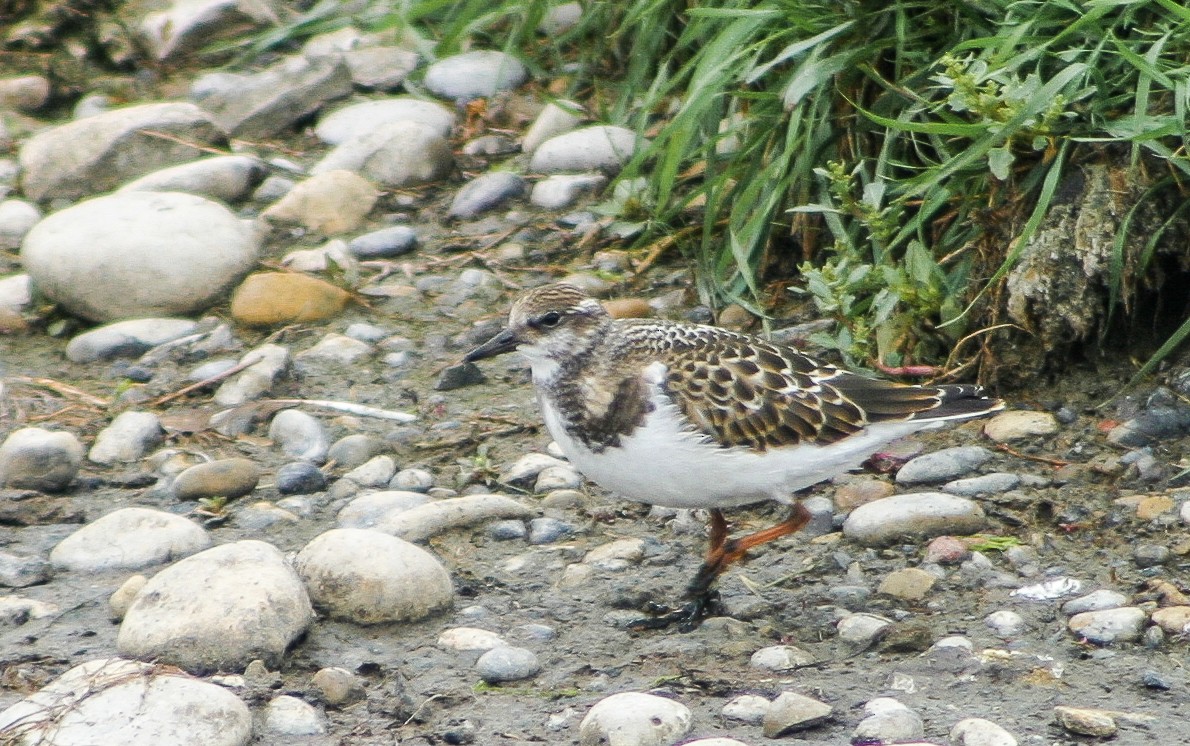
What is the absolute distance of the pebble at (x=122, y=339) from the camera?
6.46 metres

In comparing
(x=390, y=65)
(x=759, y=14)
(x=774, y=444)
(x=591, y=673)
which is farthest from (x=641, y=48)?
(x=591, y=673)

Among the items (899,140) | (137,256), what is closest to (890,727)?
(899,140)

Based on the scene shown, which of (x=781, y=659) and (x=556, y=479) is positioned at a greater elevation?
(x=781, y=659)

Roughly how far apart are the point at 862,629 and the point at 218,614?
69.6 inches

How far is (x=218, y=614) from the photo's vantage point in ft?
13.3

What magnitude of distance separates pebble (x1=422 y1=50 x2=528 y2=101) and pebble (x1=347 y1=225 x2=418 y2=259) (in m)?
1.37

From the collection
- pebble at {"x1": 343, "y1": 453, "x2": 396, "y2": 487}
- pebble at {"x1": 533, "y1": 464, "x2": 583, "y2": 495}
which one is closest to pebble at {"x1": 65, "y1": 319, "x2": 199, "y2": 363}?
pebble at {"x1": 343, "y1": 453, "x2": 396, "y2": 487}

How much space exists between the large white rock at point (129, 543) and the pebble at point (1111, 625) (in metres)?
2.70

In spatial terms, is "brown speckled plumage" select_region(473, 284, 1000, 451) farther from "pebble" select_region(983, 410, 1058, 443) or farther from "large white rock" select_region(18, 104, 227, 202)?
"large white rock" select_region(18, 104, 227, 202)

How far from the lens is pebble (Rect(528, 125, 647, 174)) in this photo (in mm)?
7160

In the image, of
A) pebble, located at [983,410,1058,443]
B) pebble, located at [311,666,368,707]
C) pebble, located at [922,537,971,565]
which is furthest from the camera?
pebble, located at [983,410,1058,443]

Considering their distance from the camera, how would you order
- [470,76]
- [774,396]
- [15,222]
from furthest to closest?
[470,76] → [15,222] → [774,396]

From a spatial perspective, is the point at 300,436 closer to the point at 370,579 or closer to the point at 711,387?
the point at 370,579

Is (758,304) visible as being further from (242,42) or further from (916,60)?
(242,42)
